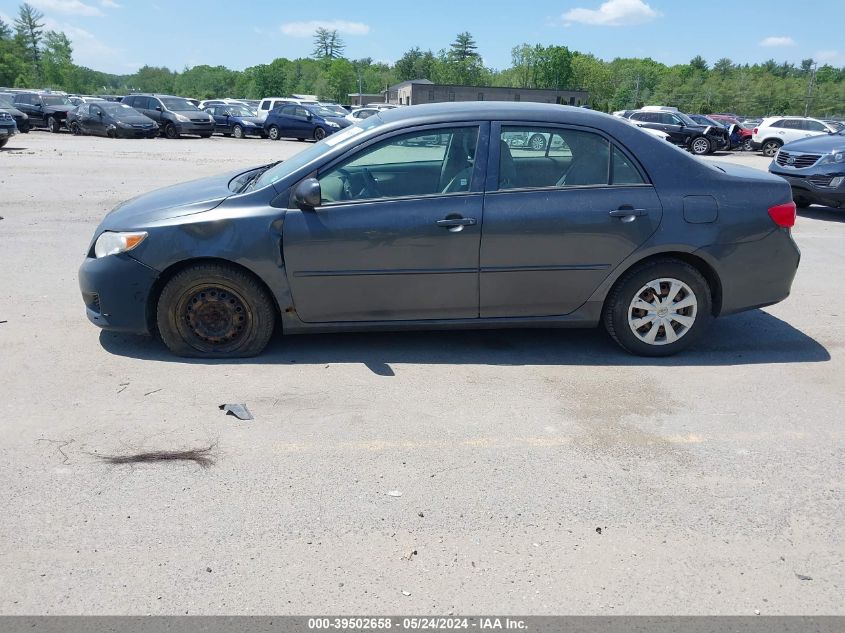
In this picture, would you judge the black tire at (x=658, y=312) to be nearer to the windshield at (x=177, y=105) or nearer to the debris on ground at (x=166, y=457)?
the debris on ground at (x=166, y=457)

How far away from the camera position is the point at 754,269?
5.29m

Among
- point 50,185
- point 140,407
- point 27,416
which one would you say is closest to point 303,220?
point 140,407

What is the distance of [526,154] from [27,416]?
11.7ft

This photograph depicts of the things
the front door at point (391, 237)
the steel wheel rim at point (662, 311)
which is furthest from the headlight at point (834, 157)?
the front door at point (391, 237)

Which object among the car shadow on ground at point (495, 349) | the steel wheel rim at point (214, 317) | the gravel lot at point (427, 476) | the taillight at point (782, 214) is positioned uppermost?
the taillight at point (782, 214)

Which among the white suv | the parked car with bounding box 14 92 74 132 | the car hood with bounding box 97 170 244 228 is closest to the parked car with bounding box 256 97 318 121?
the parked car with bounding box 14 92 74 132

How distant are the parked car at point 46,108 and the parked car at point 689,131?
24209 mm

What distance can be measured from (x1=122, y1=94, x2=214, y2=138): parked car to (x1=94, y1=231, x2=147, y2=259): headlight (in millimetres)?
27267

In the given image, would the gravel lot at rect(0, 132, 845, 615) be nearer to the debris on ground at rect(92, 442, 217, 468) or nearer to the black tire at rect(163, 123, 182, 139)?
the debris on ground at rect(92, 442, 217, 468)

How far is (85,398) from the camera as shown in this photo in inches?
177

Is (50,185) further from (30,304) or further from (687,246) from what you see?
(687,246)

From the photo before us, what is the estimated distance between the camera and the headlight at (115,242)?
4918 millimetres

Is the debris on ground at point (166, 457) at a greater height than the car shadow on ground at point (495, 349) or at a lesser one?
lesser

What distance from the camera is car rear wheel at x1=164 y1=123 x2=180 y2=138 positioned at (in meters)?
30.3
